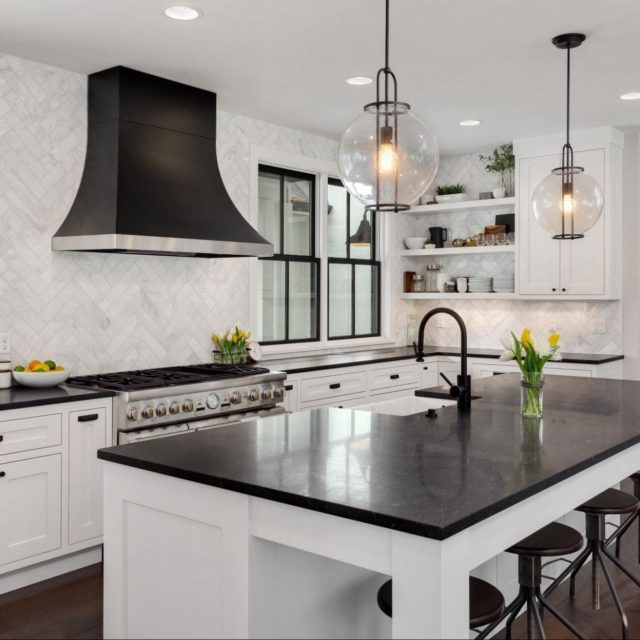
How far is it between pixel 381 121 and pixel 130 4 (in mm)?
1636

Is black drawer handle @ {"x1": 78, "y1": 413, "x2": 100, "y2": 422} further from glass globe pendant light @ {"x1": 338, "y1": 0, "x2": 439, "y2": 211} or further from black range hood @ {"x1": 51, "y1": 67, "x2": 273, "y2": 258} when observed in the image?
glass globe pendant light @ {"x1": 338, "y1": 0, "x2": 439, "y2": 211}

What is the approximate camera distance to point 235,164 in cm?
516

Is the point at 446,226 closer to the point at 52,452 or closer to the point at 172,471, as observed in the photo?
the point at 52,452

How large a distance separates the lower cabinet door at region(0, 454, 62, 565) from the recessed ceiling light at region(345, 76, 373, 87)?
9.05ft

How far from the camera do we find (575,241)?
5.73m

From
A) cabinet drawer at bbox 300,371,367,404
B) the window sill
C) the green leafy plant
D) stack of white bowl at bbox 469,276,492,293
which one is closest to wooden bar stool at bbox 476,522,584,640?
cabinet drawer at bbox 300,371,367,404

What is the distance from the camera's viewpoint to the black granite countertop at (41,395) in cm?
335

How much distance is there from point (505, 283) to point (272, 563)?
4803 mm

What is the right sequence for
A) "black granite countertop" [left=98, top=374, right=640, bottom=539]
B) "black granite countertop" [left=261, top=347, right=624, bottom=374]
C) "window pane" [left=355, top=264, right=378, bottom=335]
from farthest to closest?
"window pane" [left=355, top=264, right=378, bottom=335] < "black granite countertop" [left=261, top=347, right=624, bottom=374] < "black granite countertop" [left=98, top=374, right=640, bottom=539]

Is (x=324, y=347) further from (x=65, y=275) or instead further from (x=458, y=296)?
(x=65, y=275)

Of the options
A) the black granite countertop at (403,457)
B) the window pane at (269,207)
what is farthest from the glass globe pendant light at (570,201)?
the window pane at (269,207)

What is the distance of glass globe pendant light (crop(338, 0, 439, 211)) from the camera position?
230 cm

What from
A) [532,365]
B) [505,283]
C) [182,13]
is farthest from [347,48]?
[505,283]

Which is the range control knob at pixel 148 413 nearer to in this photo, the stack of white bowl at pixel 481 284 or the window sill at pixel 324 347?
the window sill at pixel 324 347
